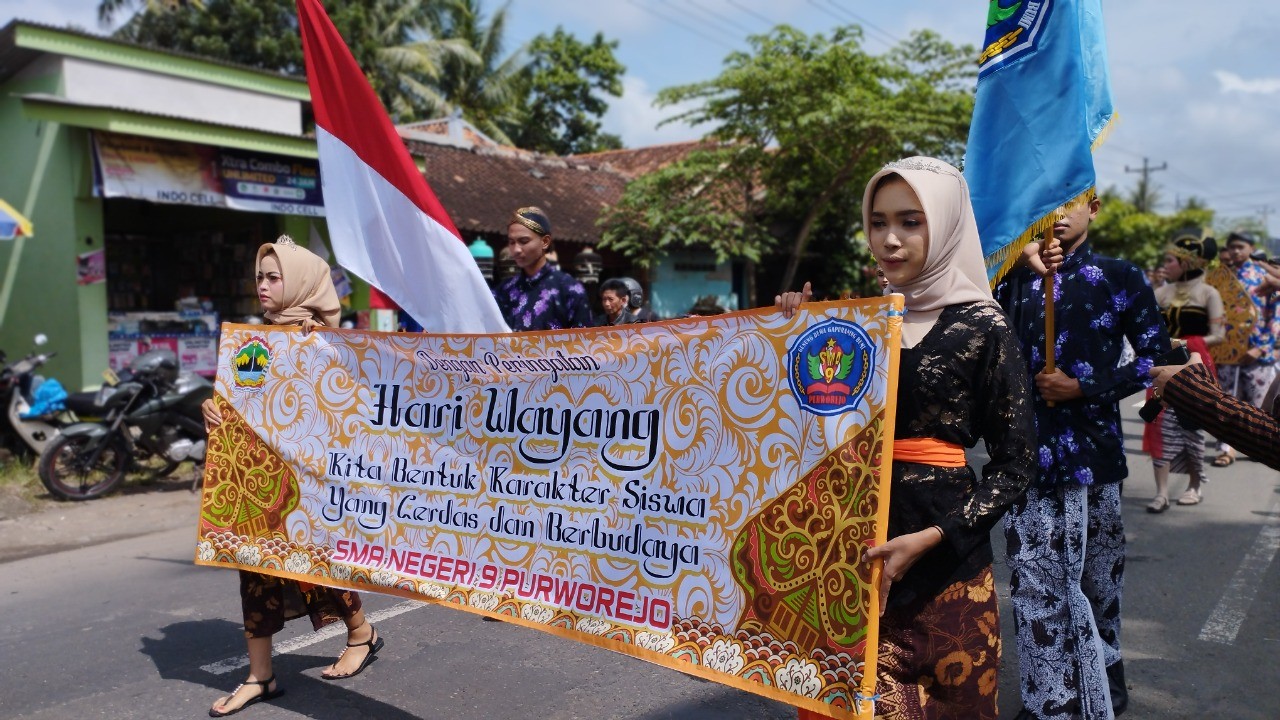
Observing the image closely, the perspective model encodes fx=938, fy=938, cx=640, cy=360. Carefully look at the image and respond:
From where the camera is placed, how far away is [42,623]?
4.65 m

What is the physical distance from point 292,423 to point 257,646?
2.83ft

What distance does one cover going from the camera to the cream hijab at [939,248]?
216 centimetres

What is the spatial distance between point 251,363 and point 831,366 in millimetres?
2456

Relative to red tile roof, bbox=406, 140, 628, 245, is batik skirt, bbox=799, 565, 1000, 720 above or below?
below

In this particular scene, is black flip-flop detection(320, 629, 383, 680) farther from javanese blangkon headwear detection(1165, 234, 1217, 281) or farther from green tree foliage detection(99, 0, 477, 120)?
green tree foliage detection(99, 0, 477, 120)

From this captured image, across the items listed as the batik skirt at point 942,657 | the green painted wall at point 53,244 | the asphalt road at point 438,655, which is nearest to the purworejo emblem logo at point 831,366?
the batik skirt at point 942,657

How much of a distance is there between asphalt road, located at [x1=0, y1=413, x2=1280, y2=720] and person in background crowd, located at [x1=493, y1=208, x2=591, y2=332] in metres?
1.51

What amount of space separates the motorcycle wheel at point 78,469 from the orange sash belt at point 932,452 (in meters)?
7.24

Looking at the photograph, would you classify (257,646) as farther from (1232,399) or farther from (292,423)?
(1232,399)

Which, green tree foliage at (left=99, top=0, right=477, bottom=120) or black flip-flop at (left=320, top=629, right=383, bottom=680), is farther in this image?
green tree foliage at (left=99, top=0, right=477, bottom=120)

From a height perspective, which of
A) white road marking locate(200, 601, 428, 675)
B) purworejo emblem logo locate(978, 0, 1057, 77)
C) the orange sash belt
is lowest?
white road marking locate(200, 601, 428, 675)

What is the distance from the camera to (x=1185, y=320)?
627 centimetres

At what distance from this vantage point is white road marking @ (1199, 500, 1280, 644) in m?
4.40

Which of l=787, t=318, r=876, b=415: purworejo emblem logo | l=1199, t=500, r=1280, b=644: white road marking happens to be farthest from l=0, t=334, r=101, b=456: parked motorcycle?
l=1199, t=500, r=1280, b=644: white road marking
